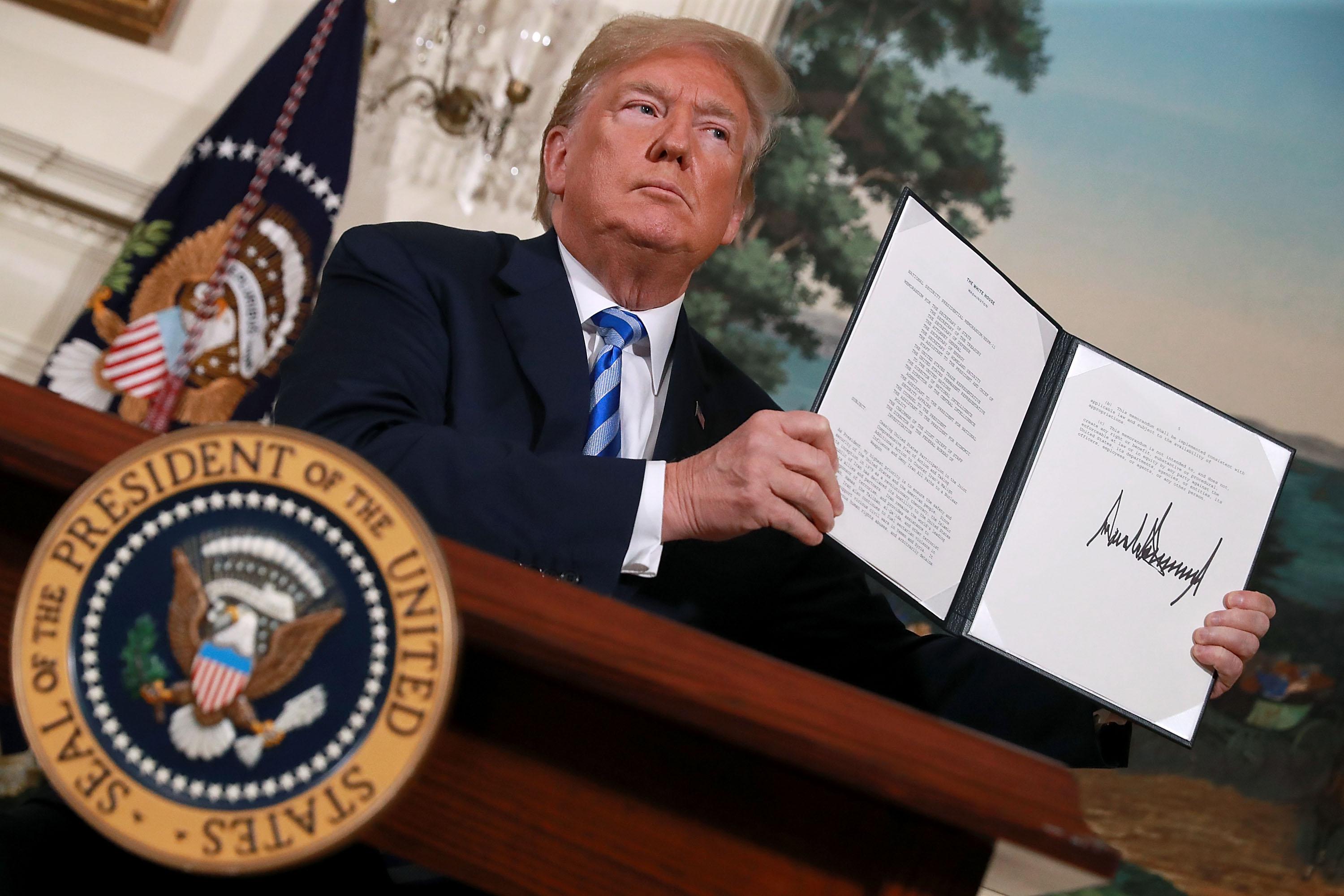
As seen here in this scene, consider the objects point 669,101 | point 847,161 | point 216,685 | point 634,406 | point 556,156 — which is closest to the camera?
point 216,685

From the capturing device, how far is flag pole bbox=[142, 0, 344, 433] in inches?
112

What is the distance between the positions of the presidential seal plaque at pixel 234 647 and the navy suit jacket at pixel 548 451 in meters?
0.56

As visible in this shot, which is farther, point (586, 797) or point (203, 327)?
point (203, 327)

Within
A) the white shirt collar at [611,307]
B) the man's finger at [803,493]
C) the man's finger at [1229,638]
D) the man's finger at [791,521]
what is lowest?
the man's finger at [791,521]

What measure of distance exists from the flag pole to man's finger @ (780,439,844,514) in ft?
6.89

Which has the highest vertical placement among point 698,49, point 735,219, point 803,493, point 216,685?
point 698,49

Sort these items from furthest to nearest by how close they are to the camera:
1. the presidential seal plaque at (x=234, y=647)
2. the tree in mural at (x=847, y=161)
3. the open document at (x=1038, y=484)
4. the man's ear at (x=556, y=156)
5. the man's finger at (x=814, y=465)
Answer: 1. the tree in mural at (x=847, y=161)
2. the man's ear at (x=556, y=156)
3. the open document at (x=1038, y=484)
4. the man's finger at (x=814, y=465)
5. the presidential seal plaque at (x=234, y=647)

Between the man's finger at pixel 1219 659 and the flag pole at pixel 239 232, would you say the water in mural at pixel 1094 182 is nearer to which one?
the flag pole at pixel 239 232

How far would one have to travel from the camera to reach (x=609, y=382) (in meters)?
1.59

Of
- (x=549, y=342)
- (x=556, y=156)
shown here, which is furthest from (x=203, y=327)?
(x=549, y=342)

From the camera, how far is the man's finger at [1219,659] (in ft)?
4.93

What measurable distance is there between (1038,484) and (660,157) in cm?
77
